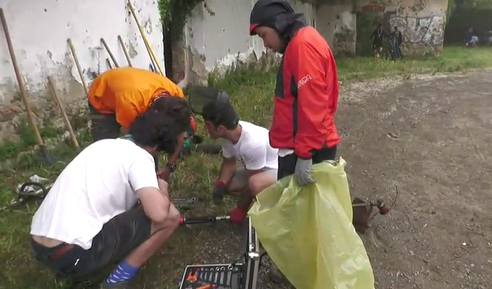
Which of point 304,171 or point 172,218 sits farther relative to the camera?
point 172,218

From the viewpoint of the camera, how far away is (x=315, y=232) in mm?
2254

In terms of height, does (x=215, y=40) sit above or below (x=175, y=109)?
below

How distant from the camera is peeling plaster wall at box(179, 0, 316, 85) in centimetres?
729

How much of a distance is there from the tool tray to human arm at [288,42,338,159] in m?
0.71

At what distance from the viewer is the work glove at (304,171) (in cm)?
226

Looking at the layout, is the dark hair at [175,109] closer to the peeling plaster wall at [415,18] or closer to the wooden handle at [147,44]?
the wooden handle at [147,44]

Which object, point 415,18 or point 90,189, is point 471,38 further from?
point 90,189

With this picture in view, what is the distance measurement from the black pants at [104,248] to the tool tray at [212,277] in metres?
0.31

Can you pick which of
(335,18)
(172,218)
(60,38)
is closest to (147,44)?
(60,38)

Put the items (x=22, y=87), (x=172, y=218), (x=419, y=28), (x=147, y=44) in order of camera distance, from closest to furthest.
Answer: (x=172, y=218), (x=22, y=87), (x=147, y=44), (x=419, y=28)

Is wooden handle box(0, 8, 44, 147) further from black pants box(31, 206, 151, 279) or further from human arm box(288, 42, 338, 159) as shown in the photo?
human arm box(288, 42, 338, 159)

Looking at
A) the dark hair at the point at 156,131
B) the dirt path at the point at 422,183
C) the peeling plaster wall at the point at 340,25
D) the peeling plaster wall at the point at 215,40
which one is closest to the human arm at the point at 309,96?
the dark hair at the point at 156,131

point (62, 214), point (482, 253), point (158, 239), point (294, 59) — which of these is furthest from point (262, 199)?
point (482, 253)

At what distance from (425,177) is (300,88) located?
2.46 m
